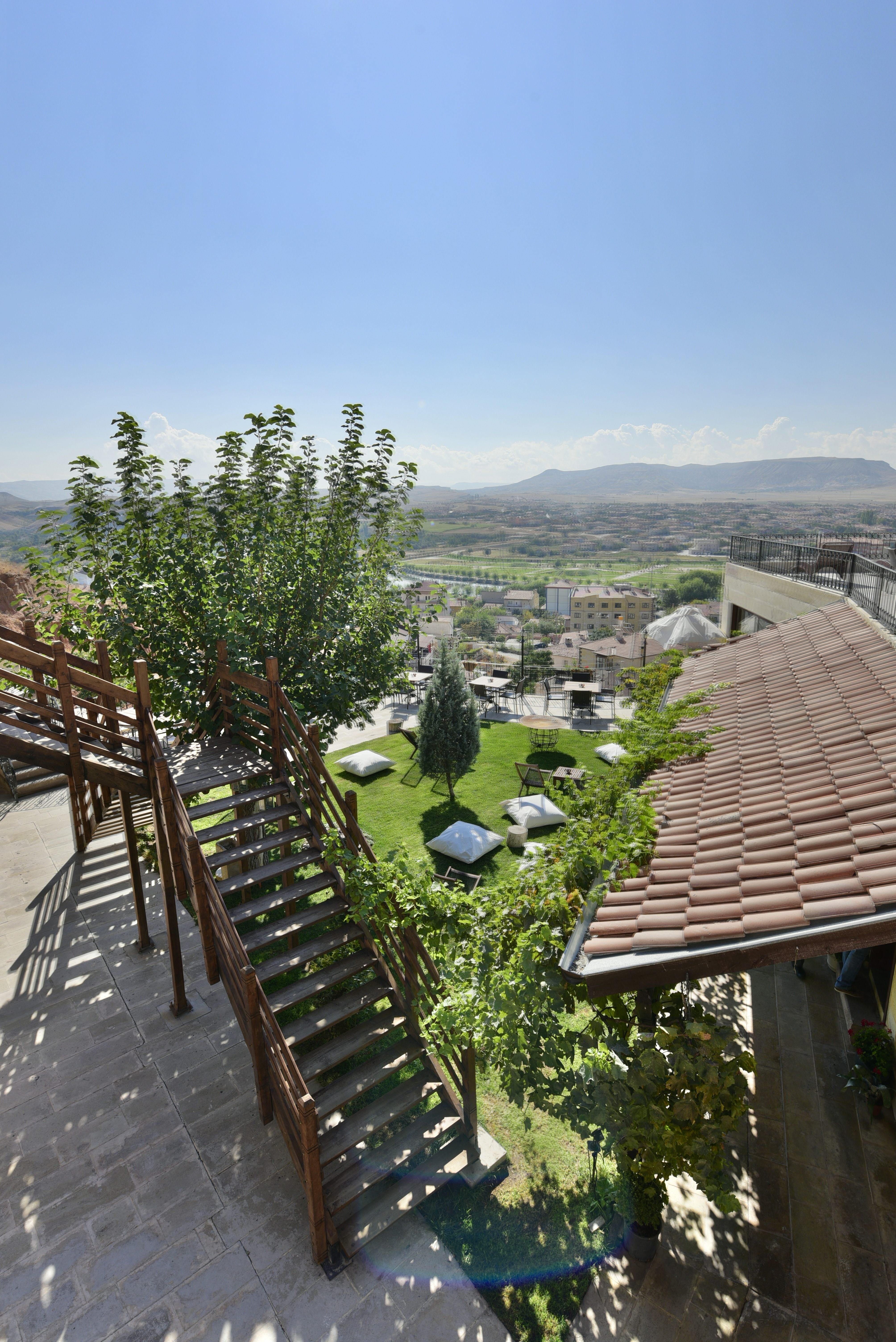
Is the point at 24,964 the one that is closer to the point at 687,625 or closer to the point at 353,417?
the point at 353,417

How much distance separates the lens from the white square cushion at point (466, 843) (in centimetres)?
1047

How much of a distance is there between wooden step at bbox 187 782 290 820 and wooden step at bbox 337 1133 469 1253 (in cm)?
326

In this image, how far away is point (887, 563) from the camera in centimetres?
1104

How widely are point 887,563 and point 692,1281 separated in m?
11.3

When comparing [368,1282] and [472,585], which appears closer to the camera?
[368,1282]

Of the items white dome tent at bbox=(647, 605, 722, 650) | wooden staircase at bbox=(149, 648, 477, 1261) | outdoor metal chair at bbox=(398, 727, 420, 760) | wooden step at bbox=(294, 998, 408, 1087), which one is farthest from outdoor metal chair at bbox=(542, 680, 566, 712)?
wooden step at bbox=(294, 998, 408, 1087)

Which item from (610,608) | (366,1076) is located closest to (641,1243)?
(366,1076)

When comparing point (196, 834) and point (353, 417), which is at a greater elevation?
point (353, 417)

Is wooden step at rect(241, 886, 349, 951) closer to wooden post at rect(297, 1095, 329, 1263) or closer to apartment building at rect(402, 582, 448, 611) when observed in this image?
wooden post at rect(297, 1095, 329, 1263)

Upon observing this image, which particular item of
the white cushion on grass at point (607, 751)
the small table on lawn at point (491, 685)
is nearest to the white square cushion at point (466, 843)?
the white cushion on grass at point (607, 751)

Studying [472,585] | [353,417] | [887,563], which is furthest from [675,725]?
[472,585]

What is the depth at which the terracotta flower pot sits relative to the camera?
3992 mm

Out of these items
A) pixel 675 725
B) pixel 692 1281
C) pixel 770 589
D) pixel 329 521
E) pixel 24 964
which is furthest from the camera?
pixel 770 589

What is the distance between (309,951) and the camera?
16.9 feet
